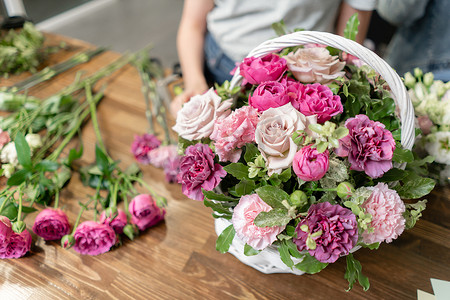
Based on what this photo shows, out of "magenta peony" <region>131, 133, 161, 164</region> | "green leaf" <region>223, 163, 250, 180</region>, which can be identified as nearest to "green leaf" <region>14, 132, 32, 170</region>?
"magenta peony" <region>131, 133, 161, 164</region>

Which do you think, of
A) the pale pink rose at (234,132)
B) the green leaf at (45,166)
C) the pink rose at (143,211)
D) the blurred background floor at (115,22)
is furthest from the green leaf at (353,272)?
the blurred background floor at (115,22)

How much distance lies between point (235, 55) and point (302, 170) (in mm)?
703

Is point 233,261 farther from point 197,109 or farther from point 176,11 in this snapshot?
point 176,11

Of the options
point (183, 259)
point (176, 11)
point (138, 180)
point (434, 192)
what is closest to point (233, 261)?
point (183, 259)

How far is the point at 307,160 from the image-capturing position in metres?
0.43

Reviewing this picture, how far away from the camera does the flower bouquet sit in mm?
456

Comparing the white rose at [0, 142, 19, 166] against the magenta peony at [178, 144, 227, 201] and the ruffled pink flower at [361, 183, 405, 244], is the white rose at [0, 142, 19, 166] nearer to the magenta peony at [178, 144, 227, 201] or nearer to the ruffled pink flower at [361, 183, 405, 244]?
the magenta peony at [178, 144, 227, 201]

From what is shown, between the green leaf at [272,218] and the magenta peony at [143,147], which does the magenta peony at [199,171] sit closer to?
the green leaf at [272,218]

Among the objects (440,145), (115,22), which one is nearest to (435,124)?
(440,145)

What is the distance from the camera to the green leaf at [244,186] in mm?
500

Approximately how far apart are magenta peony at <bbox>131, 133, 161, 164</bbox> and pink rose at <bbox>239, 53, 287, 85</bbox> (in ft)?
1.15

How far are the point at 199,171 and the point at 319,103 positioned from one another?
0.20 meters

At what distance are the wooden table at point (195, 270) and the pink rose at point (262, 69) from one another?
0.32 metres

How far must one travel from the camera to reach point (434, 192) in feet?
2.42
